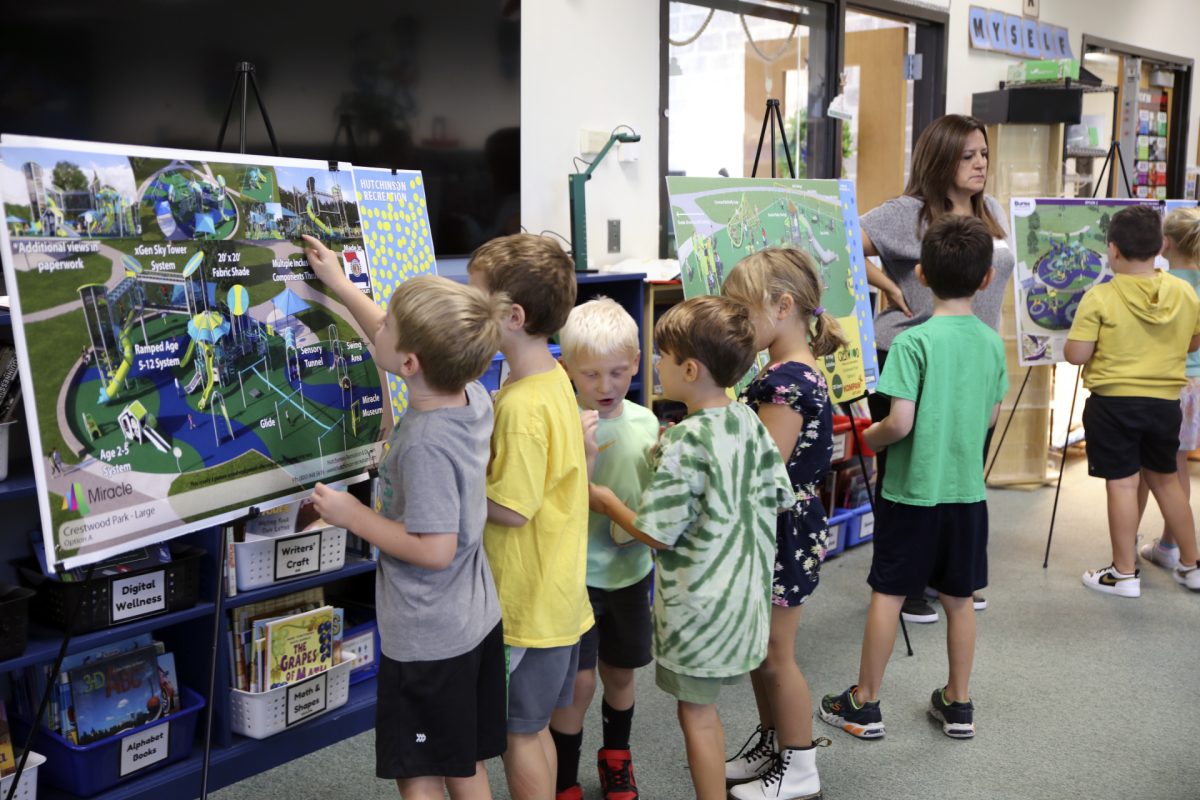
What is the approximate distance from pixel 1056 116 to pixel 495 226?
11.0ft

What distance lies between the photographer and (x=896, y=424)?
8.24 feet

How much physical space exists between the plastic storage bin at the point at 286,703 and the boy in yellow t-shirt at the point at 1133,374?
263 cm

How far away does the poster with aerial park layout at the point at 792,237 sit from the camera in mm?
2871

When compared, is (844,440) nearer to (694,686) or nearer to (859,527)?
(859,527)

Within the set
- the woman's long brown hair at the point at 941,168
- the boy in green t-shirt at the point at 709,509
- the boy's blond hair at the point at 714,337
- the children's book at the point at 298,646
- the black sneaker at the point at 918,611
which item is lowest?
the black sneaker at the point at 918,611

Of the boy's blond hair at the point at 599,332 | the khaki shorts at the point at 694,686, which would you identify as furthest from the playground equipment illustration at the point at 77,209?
the khaki shorts at the point at 694,686

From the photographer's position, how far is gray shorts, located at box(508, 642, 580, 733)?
1845 millimetres

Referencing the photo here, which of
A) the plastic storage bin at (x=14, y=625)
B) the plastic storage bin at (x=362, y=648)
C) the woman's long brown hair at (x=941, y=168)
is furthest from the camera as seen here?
the woman's long brown hair at (x=941, y=168)

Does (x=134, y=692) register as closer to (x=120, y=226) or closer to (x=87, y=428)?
(x=87, y=428)

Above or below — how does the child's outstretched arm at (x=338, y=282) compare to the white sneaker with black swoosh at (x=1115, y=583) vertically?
above

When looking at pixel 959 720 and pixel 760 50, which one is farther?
pixel 760 50

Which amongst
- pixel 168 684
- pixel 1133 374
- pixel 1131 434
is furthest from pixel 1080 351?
pixel 168 684

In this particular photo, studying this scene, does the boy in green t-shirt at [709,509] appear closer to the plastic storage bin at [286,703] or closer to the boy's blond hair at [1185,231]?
the plastic storage bin at [286,703]

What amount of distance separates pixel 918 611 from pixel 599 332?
2.04 metres
